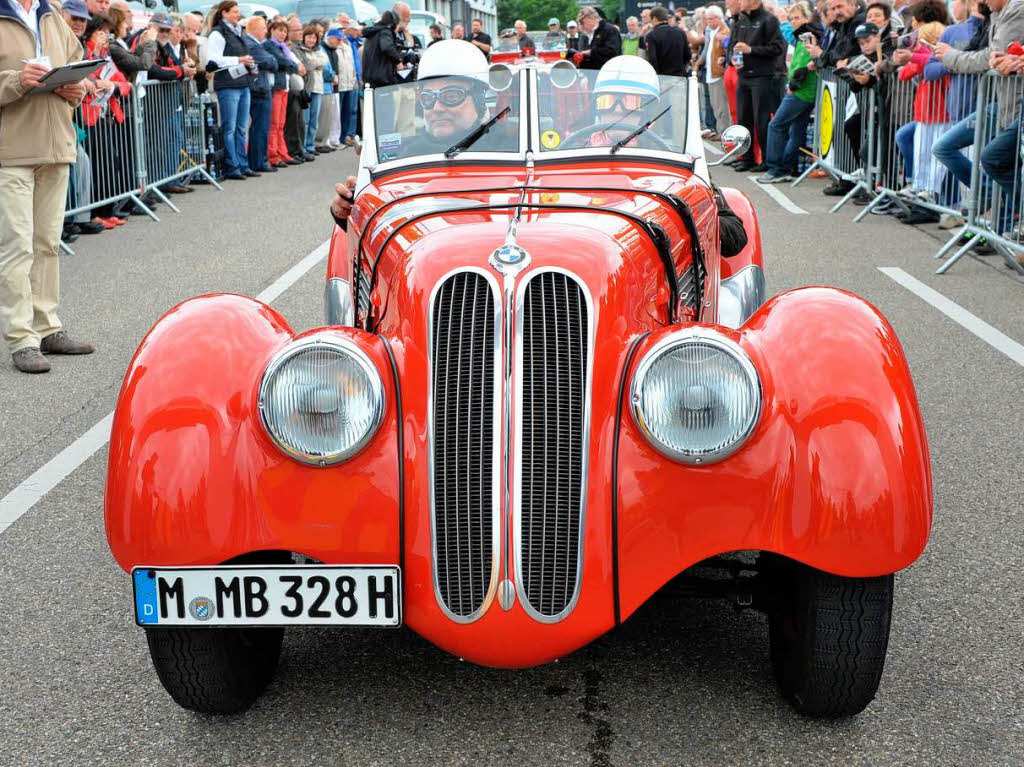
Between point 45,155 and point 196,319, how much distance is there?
397cm

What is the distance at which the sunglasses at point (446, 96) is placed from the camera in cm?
472

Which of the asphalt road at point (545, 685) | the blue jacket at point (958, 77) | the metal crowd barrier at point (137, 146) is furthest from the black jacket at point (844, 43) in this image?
the asphalt road at point (545, 685)

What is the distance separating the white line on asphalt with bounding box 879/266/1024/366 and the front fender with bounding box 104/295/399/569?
16.0 ft

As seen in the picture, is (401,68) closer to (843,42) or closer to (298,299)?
(843,42)

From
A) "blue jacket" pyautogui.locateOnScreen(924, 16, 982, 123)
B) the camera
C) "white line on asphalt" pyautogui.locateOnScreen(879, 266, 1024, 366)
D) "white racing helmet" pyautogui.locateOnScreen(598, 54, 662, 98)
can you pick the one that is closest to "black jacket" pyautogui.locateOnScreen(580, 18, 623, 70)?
the camera

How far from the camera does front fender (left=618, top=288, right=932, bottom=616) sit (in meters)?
A: 2.88

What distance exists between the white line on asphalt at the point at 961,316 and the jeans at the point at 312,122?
11.8 metres

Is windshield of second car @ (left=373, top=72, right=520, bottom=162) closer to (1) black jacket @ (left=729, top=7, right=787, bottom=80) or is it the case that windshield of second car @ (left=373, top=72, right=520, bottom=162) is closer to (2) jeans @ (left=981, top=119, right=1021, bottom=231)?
(2) jeans @ (left=981, top=119, right=1021, bottom=231)

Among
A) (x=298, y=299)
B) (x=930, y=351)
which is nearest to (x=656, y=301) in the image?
(x=930, y=351)

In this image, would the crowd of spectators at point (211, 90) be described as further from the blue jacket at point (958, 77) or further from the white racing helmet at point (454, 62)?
the blue jacket at point (958, 77)

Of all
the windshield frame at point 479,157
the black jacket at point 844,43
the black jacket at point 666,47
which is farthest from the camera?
the black jacket at point 666,47

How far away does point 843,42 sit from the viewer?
14.0 meters

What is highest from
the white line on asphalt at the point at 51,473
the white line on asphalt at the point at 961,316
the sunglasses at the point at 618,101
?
the sunglasses at the point at 618,101

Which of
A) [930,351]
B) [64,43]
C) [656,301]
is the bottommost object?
[930,351]
